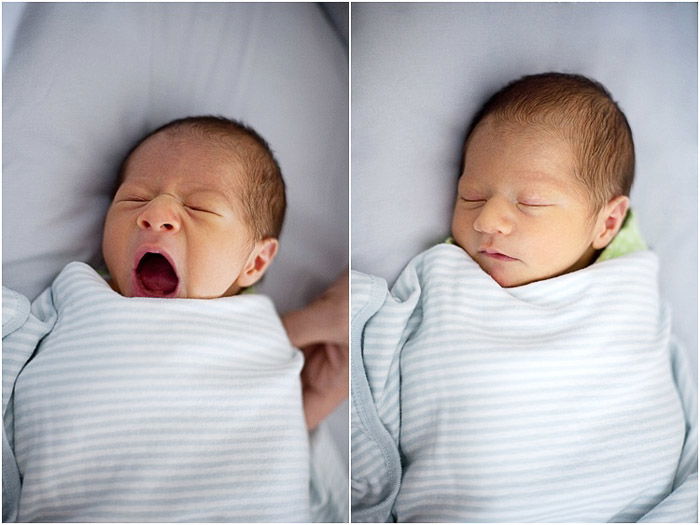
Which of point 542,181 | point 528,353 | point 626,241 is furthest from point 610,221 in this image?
point 528,353

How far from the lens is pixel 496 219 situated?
126 centimetres

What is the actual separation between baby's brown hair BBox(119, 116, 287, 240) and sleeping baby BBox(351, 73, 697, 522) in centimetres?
20

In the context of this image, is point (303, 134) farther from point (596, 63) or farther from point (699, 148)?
point (699, 148)

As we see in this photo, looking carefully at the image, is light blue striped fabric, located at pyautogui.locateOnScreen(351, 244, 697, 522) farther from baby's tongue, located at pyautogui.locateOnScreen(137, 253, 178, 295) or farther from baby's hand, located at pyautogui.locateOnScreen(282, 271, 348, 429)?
baby's tongue, located at pyautogui.locateOnScreen(137, 253, 178, 295)

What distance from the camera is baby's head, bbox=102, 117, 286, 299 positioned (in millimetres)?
1254

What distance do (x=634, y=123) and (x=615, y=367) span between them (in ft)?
1.49

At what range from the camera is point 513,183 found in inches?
50.1

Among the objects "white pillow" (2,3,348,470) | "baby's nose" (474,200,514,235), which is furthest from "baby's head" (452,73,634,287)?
"white pillow" (2,3,348,470)

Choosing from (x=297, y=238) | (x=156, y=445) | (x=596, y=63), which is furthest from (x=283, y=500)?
(x=596, y=63)

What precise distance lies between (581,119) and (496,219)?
0.78ft

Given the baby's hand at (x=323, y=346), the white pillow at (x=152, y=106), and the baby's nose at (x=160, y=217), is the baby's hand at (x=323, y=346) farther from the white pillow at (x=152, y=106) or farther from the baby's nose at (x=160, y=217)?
the baby's nose at (x=160, y=217)

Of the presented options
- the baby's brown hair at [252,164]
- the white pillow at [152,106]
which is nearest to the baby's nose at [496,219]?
the white pillow at [152,106]

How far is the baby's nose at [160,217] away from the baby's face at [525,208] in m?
0.53

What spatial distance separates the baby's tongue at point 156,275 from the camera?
1.26 metres
